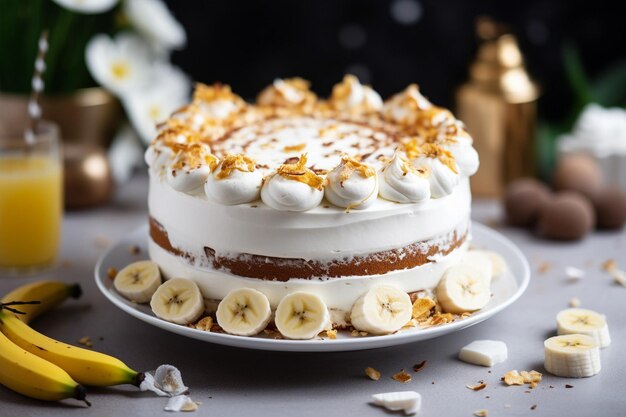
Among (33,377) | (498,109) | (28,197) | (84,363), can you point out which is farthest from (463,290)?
(498,109)

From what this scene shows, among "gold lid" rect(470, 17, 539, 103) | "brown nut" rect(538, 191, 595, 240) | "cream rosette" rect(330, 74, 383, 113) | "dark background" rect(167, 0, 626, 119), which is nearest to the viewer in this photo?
"cream rosette" rect(330, 74, 383, 113)

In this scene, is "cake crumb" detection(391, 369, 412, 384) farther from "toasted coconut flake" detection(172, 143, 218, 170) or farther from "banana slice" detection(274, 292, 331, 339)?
"toasted coconut flake" detection(172, 143, 218, 170)

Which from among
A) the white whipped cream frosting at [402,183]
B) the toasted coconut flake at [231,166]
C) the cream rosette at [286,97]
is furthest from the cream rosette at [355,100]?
the toasted coconut flake at [231,166]

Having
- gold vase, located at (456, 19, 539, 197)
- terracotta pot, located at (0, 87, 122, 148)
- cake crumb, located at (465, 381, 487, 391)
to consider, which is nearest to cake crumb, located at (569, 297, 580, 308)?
cake crumb, located at (465, 381, 487, 391)

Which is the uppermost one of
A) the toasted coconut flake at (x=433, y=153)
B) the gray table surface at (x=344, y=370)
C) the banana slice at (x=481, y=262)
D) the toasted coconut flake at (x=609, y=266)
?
the toasted coconut flake at (x=433, y=153)

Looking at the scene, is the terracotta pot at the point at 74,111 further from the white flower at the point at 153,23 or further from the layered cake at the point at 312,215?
the layered cake at the point at 312,215

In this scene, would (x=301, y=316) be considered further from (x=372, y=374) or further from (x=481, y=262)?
(x=481, y=262)
